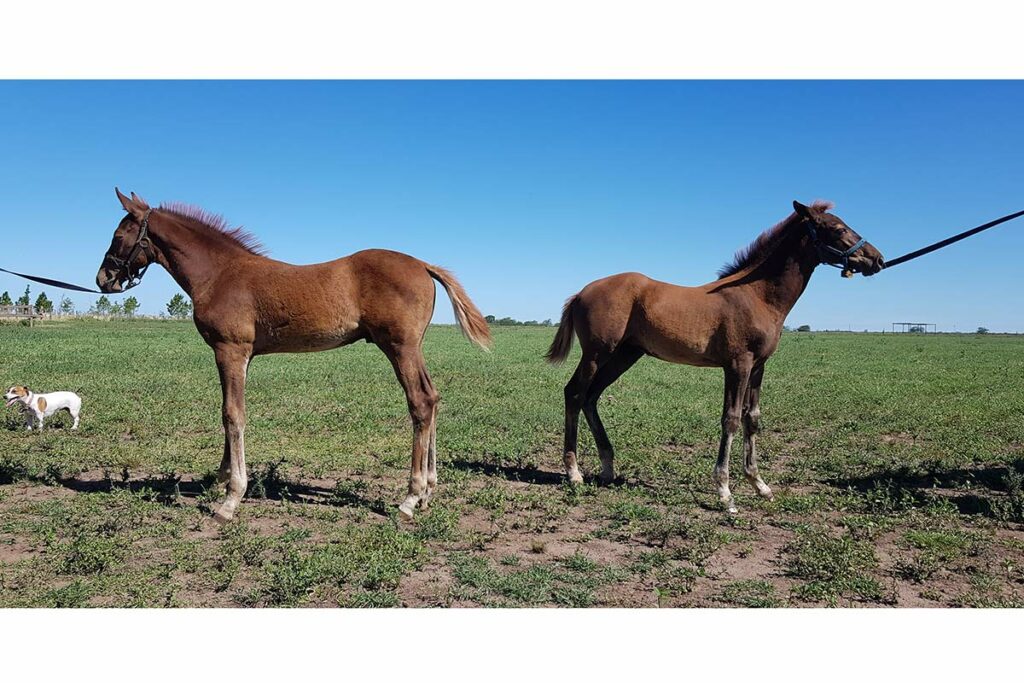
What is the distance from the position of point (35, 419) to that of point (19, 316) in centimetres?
4494

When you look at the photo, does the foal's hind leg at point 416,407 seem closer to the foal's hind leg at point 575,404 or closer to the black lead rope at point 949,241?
A: the foal's hind leg at point 575,404

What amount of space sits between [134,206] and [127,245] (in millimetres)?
418

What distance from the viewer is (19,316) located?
4525 centimetres

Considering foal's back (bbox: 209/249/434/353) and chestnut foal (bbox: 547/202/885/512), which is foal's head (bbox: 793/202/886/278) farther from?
foal's back (bbox: 209/249/434/353)

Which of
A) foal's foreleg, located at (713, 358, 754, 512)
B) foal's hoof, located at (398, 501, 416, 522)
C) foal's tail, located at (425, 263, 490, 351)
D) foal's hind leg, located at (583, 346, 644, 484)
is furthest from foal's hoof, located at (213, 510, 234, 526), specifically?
foal's foreleg, located at (713, 358, 754, 512)

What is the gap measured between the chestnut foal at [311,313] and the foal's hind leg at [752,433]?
3561mm

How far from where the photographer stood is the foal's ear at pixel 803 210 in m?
6.78

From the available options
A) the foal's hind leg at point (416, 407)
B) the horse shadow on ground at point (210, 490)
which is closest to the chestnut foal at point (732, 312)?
the foal's hind leg at point (416, 407)

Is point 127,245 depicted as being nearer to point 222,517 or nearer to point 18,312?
point 222,517

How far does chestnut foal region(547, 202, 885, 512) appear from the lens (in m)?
6.86

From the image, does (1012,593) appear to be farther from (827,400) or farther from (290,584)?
(827,400)

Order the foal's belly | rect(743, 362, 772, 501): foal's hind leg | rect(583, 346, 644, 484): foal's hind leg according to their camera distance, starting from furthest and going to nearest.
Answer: rect(583, 346, 644, 484): foal's hind leg
rect(743, 362, 772, 501): foal's hind leg
the foal's belly

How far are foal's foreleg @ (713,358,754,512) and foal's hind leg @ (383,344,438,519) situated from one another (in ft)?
10.3

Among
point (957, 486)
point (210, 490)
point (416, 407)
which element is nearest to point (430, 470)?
point (416, 407)
